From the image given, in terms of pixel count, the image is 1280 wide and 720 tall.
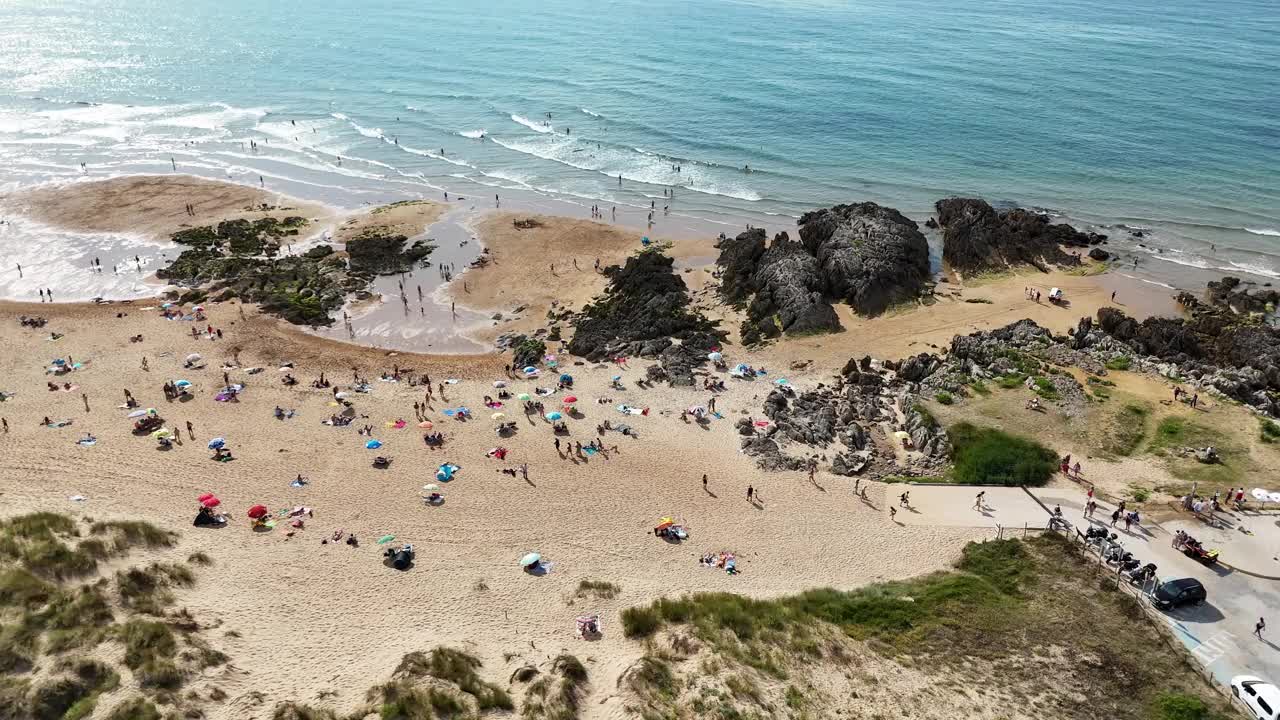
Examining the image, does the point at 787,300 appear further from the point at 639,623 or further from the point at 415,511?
the point at 639,623

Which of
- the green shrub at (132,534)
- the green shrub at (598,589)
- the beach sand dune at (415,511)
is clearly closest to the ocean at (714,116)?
the beach sand dune at (415,511)

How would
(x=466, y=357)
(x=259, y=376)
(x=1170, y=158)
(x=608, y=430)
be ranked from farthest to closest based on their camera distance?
(x=1170, y=158) → (x=466, y=357) → (x=259, y=376) → (x=608, y=430)

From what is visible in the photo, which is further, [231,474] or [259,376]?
[259,376]

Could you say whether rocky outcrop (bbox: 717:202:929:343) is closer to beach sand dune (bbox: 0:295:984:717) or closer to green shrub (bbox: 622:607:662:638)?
beach sand dune (bbox: 0:295:984:717)

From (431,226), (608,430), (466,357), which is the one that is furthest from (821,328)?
(431,226)

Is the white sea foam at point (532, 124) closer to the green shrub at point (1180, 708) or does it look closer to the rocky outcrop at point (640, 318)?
the rocky outcrop at point (640, 318)

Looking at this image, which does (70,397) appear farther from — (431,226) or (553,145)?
(553,145)

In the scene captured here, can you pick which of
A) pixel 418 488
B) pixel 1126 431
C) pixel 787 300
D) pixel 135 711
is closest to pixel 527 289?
pixel 787 300
